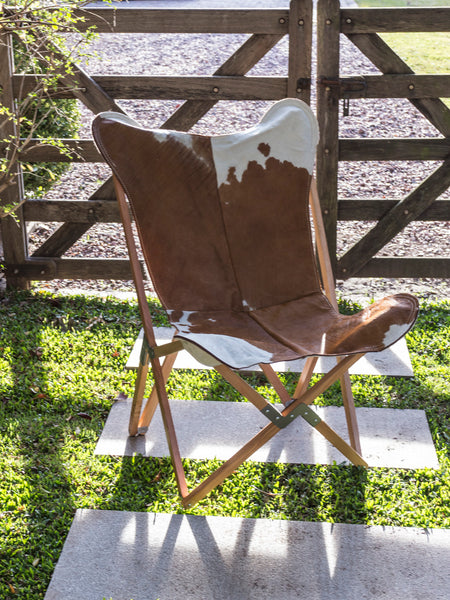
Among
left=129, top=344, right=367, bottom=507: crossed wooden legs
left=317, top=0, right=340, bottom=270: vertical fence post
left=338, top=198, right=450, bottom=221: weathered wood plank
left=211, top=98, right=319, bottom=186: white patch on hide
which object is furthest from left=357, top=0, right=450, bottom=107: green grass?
left=129, top=344, right=367, bottom=507: crossed wooden legs

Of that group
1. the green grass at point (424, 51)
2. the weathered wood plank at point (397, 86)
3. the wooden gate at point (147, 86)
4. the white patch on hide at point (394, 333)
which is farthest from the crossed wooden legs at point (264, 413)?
the green grass at point (424, 51)

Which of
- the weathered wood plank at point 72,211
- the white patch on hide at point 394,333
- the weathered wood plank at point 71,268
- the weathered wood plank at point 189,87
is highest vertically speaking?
the weathered wood plank at point 189,87

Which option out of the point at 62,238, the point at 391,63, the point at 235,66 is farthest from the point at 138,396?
the point at 391,63

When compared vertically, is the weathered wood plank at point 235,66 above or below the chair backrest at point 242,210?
above

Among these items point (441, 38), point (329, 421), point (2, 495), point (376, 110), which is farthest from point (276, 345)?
point (441, 38)

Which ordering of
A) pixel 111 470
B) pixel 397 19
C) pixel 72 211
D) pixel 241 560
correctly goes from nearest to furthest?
pixel 241 560, pixel 111 470, pixel 397 19, pixel 72 211

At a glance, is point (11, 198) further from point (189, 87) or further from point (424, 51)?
point (424, 51)

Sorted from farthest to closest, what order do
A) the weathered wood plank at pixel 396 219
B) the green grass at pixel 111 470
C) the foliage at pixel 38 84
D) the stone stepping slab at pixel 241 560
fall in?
the weathered wood plank at pixel 396 219 → the foliage at pixel 38 84 → the green grass at pixel 111 470 → the stone stepping slab at pixel 241 560

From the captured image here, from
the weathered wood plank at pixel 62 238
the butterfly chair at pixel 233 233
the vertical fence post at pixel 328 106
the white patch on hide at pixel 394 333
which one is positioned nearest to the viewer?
the white patch on hide at pixel 394 333

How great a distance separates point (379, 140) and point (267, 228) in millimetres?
1167

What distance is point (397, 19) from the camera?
346 cm

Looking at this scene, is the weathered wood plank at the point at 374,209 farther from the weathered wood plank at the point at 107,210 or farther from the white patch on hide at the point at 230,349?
the white patch on hide at the point at 230,349

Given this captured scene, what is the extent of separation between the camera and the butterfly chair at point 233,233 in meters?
2.62

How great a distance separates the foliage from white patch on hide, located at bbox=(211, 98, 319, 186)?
39.3 inches
